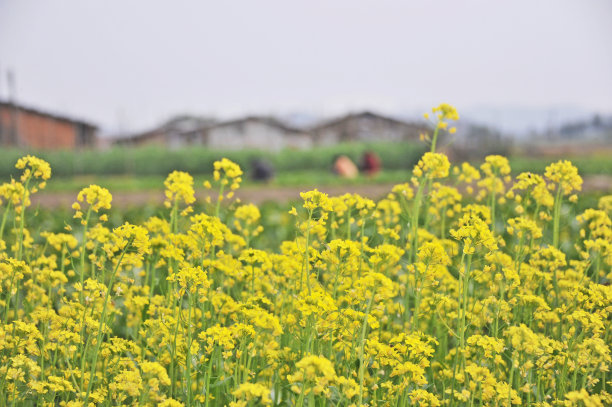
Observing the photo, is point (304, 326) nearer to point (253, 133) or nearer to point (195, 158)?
point (195, 158)

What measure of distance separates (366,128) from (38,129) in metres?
29.8

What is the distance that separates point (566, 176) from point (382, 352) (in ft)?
5.05

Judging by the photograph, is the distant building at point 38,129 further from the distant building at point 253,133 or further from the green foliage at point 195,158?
the distant building at point 253,133

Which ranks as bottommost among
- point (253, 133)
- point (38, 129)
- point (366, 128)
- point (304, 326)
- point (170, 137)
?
point (304, 326)

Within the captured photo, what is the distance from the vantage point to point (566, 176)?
3.24 metres

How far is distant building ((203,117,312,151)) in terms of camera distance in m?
58.2

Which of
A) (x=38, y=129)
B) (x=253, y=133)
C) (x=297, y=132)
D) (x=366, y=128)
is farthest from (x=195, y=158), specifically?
(x=366, y=128)

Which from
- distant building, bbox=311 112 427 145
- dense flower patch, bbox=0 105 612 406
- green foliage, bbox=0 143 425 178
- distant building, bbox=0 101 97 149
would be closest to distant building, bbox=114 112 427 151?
distant building, bbox=311 112 427 145

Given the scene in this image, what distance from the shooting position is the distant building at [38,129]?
42.5 metres

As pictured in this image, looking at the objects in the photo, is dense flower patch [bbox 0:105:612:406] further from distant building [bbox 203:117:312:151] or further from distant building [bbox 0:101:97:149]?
distant building [bbox 203:117:312:151]

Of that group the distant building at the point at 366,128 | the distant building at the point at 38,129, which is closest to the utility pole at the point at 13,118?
the distant building at the point at 38,129

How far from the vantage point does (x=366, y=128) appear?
195ft

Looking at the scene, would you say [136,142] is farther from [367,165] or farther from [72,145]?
[367,165]

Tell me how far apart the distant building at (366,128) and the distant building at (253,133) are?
3691 mm
